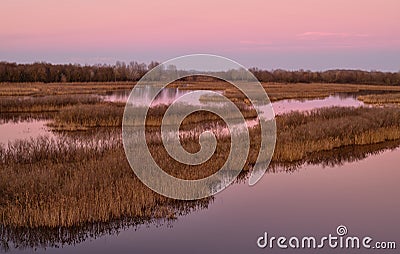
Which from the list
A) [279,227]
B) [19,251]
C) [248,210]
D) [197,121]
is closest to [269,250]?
[279,227]

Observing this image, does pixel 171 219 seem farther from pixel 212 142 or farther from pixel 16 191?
pixel 212 142

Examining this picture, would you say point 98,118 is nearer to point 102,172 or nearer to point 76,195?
point 102,172

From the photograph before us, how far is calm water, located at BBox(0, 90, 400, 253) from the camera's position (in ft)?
23.6

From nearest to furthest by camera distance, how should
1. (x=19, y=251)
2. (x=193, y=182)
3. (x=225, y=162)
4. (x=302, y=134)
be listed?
(x=19, y=251) < (x=193, y=182) < (x=225, y=162) < (x=302, y=134)

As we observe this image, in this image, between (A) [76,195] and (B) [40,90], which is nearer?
(A) [76,195]

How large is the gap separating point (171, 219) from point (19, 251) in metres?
2.82

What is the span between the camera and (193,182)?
980cm

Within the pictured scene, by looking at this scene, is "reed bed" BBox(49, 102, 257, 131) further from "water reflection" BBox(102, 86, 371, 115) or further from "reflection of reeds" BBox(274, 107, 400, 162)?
"water reflection" BBox(102, 86, 371, 115)

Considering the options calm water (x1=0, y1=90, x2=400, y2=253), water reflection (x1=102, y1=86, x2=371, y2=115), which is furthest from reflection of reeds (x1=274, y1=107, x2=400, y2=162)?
water reflection (x1=102, y1=86, x2=371, y2=115)

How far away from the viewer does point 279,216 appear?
870cm

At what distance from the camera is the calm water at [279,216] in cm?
721

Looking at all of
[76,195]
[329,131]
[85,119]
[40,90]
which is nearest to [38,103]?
[85,119]

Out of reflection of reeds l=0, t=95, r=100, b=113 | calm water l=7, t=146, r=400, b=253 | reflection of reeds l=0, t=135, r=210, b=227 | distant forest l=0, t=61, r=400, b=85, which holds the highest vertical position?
distant forest l=0, t=61, r=400, b=85

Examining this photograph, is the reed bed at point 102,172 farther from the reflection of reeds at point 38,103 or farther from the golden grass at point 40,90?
the golden grass at point 40,90
